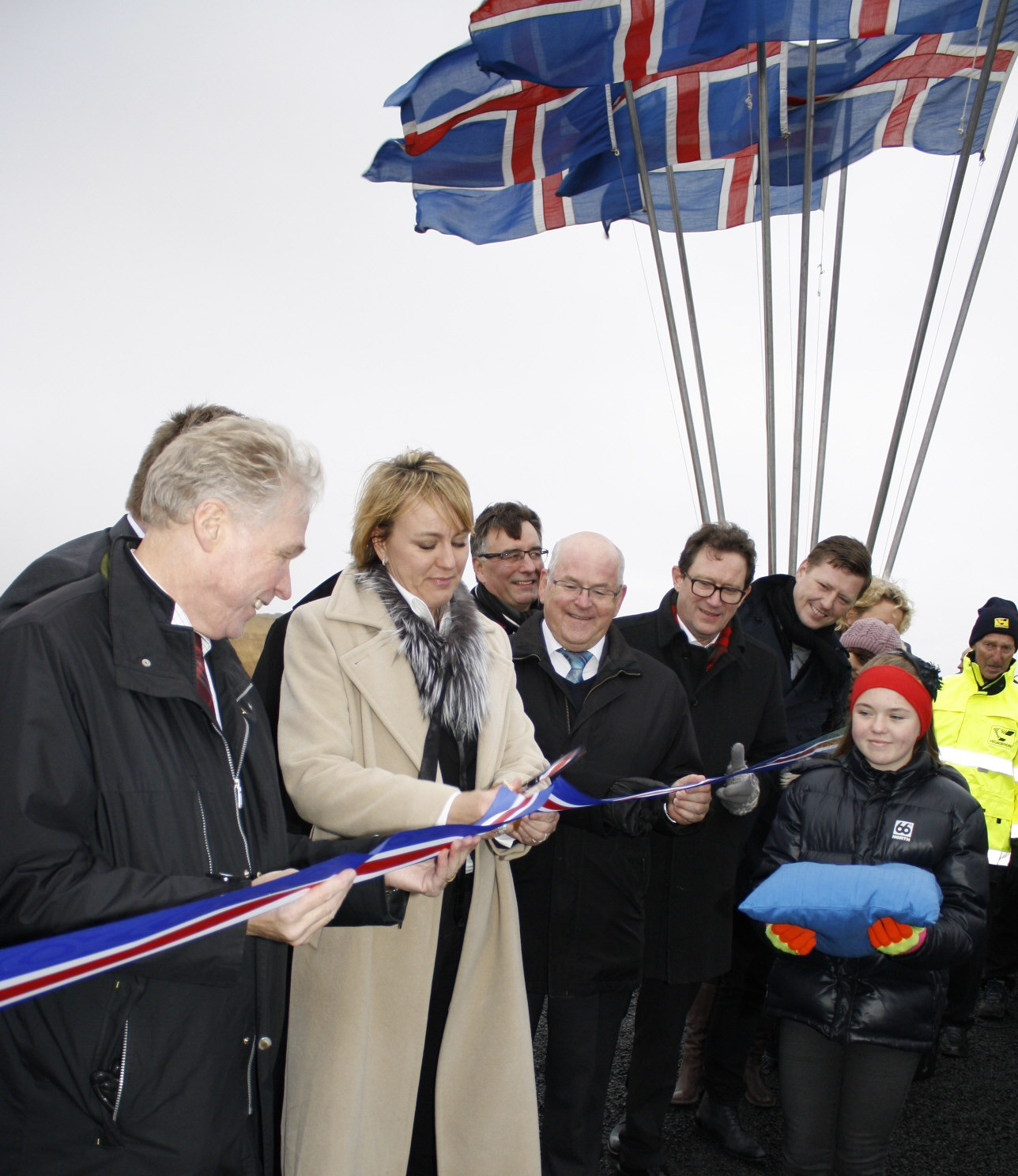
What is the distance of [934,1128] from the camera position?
4.18 metres

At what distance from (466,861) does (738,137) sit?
1053 cm

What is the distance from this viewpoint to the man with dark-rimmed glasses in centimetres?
455

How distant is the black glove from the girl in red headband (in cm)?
41

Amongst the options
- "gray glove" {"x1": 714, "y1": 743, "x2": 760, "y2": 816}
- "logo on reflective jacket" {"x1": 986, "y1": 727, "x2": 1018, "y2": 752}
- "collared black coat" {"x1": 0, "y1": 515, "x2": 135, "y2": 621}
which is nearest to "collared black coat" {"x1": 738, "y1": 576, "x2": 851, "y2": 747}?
"gray glove" {"x1": 714, "y1": 743, "x2": 760, "y2": 816}

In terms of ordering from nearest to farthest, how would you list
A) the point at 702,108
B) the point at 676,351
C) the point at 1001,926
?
1. the point at 1001,926
2. the point at 702,108
3. the point at 676,351

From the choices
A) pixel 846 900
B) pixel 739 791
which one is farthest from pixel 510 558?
pixel 846 900

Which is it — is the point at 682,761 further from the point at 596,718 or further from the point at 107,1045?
the point at 107,1045

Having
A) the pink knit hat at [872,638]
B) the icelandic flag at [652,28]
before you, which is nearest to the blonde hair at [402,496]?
the pink knit hat at [872,638]

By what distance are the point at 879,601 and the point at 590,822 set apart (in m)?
3.15

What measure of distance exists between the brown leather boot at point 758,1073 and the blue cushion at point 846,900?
1.70m

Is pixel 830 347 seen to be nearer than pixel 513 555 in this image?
No

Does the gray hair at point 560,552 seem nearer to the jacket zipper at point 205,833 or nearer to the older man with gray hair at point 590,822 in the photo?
the older man with gray hair at point 590,822

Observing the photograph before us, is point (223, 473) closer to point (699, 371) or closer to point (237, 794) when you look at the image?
point (237, 794)

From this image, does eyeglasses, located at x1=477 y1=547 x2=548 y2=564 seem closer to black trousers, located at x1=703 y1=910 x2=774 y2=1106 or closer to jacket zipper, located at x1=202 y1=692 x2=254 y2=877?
black trousers, located at x1=703 y1=910 x2=774 y2=1106
